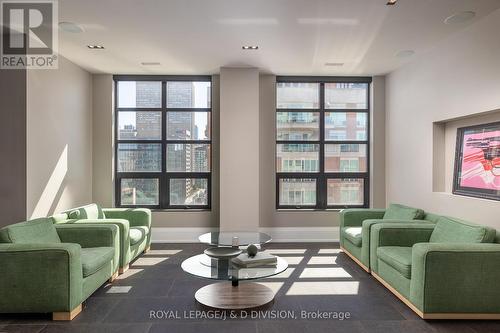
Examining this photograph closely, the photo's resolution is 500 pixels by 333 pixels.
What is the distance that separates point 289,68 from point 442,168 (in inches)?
107

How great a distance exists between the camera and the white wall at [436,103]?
11.4ft

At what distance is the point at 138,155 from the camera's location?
6020 millimetres

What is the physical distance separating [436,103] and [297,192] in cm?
265

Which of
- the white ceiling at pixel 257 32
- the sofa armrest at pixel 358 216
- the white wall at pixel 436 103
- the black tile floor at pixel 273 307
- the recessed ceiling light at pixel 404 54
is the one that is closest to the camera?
the black tile floor at pixel 273 307

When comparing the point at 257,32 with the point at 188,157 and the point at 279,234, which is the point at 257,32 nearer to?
the point at 188,157

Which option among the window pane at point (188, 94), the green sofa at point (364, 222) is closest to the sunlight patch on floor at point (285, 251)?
the green sofa at point (364, 222)

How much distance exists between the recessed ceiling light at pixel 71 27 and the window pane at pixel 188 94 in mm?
2217

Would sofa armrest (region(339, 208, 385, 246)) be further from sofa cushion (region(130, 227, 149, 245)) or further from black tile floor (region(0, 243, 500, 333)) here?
sofa cushion (region(130, 227, 149, 245))

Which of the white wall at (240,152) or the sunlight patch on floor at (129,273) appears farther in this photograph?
the white wall at (240,152)

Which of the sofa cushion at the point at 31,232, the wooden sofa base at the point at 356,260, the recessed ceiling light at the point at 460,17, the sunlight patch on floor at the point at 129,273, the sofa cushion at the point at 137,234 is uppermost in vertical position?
the recessed ceiling light at the point at 460,17

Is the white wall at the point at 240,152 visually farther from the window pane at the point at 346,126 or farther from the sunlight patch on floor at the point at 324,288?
the sunlight patch on floor at the point at 324,288

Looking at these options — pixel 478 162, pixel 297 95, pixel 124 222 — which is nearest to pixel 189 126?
pixel 297 95

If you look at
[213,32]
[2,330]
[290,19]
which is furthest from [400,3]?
[2,330]

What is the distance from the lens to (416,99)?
489cm
